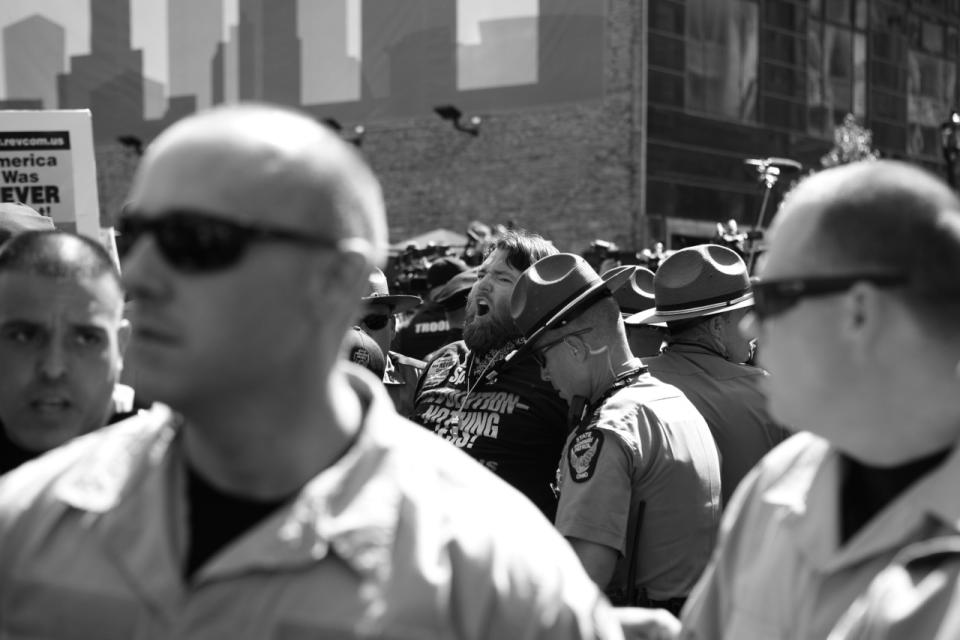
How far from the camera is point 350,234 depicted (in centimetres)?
191

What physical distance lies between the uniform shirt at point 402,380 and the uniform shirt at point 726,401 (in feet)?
5.90

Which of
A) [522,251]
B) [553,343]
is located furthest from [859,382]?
[522,251]

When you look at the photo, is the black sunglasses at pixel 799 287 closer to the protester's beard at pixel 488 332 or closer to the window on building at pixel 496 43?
the protester's beard at pixel 488 332

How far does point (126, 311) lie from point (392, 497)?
202 centimetres

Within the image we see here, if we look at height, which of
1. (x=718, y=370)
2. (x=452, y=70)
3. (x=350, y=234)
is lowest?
(x=718, y=370)

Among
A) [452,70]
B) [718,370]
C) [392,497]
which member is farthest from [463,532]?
[452,70]

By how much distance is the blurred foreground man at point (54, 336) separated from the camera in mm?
2842

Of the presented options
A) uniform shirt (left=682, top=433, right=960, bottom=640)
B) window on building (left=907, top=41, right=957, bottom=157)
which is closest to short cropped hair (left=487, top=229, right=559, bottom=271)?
uniform shirt (left=682, top=433, right=960, bottom=640)

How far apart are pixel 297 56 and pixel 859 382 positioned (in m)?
24.6

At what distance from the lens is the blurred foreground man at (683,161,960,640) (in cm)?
193

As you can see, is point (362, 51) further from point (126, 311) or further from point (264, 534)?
point (264, 534)

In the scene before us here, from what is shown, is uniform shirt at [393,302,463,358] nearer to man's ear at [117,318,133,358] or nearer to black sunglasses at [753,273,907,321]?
man's ear at [117,318,133,358]

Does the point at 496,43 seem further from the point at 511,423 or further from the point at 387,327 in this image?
the point at 511,423

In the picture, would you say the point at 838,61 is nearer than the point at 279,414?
Result: No
